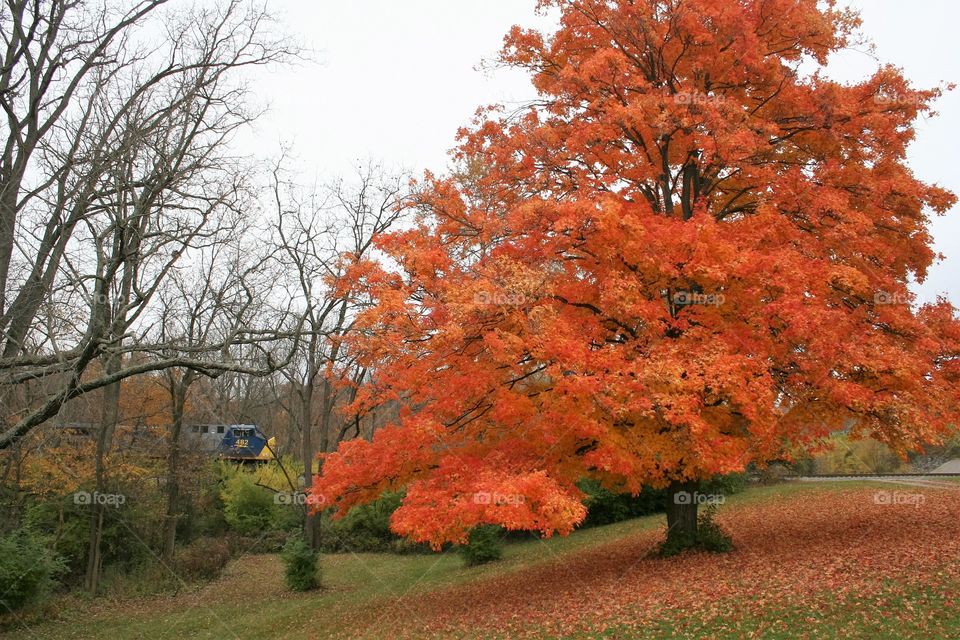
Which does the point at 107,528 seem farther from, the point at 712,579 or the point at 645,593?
the point at 712,579

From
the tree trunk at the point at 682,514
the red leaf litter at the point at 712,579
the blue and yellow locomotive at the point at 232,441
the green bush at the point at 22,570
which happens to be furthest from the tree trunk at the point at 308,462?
the tree trunk at the point at 682,514

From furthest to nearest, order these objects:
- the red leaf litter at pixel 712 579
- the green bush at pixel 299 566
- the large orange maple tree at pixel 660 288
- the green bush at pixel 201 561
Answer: the green bush at pixel 201 561
the green bush at pixel 299 566
the large orange maple tree at pixel 660 288
the red leaf litter at pixel 712 579

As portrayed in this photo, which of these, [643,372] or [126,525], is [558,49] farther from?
[126,525]

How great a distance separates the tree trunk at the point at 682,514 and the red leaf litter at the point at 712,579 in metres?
0.44

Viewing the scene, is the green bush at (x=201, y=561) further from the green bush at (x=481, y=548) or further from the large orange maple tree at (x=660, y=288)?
the large orange maple tree at (x=660, y=288)

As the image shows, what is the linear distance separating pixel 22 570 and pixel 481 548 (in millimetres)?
11674

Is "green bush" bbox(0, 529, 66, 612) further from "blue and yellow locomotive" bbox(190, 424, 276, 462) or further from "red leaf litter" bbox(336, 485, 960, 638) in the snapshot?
"blue and yellow locomotive" bbox(190, 424, 276, 462)

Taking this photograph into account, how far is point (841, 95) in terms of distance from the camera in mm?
12469

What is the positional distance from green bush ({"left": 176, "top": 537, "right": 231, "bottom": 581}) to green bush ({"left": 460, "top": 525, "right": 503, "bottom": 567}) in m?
9.48

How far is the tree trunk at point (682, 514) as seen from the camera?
1314 centimetres

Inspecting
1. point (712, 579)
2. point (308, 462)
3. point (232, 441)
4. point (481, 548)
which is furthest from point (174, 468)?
point (712, 579)

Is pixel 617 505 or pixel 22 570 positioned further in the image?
pixel 617 505

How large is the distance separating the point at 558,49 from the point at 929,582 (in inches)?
454

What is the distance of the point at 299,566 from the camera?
1892 centimetres
